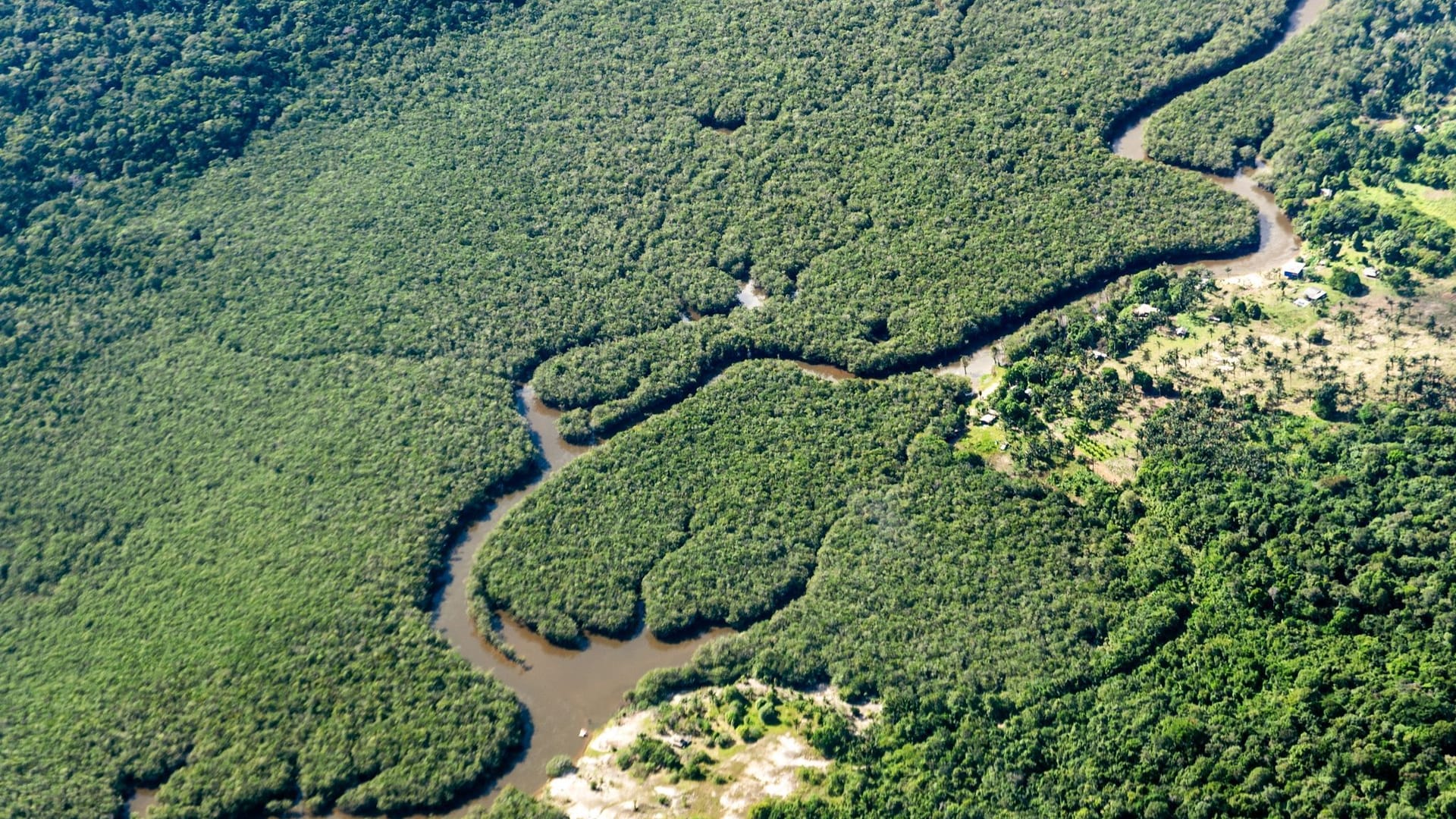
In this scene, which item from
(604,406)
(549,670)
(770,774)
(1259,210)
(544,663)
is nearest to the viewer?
(770,774)

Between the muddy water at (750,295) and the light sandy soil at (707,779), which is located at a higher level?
the muddy water at (750,295)

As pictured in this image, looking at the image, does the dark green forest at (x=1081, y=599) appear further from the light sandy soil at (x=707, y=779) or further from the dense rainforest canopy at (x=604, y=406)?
the light sandy soil at (x=707, y=779)

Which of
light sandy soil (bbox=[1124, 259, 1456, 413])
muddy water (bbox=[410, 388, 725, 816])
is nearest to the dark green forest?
muddy water (bbox=[410, 388, 725, 816])

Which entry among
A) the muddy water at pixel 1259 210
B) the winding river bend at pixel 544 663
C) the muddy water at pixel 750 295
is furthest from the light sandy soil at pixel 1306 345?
the muddy water at pixel 750 295

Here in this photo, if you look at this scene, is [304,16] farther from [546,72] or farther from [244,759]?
[244,759]

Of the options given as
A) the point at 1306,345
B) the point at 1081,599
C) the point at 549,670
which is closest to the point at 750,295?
the point at 549,670

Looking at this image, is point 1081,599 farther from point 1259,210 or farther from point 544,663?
point 1259,210

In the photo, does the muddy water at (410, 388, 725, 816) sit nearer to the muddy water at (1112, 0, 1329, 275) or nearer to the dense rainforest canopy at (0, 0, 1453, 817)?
A: the dense rainforest canopy at (0, 0, 1453, 817)
